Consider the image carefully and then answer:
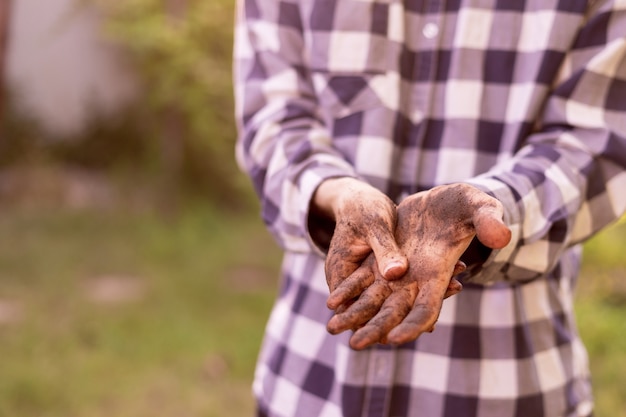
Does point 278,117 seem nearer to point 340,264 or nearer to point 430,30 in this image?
point 430,30

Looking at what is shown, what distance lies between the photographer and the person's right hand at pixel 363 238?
955 millimetres

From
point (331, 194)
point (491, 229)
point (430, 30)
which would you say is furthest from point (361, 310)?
point (430, 30)

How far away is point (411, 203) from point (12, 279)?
4.45 meters

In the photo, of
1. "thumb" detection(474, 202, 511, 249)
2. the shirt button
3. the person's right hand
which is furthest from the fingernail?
the shirt button

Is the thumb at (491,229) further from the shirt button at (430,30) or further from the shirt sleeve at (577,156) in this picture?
the shirt button at (430,30)

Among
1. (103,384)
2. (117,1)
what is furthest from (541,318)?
(117,1)

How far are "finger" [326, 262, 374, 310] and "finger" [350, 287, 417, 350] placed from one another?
41mm

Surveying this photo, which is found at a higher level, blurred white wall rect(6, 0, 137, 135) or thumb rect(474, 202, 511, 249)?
thumb rect(474, 202, 511, 249)

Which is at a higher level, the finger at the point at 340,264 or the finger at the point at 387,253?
the finger at the point at 387,253

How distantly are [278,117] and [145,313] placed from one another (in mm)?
3427

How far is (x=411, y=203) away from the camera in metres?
1.03

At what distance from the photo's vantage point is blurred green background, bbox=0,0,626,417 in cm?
381

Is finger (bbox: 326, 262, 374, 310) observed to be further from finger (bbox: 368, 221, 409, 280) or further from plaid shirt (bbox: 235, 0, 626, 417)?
plaid shirt (bbox: 235, 0, 626, 417)

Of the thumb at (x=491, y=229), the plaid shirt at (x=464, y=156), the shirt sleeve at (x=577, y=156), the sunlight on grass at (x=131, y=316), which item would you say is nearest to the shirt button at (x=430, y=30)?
Result: the plaid shirt at (x=464, y=156)
